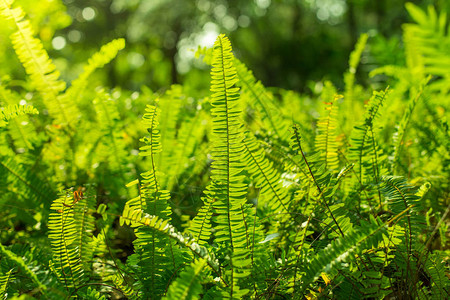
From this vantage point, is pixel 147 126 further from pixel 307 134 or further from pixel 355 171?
pixel 307 134

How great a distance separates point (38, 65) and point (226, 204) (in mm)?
929

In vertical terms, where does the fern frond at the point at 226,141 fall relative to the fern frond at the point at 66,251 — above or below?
above

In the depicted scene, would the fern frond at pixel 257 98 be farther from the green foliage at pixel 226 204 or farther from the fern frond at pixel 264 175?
the fern frond at pixel 264 175

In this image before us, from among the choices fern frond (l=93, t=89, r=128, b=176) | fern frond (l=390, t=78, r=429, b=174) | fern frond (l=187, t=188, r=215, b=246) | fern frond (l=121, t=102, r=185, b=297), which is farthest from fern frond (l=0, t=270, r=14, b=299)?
fern frond (l=390, t=78, r=429, b=174)

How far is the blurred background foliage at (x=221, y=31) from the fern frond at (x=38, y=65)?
11166mm

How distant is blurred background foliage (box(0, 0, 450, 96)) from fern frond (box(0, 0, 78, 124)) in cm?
1117

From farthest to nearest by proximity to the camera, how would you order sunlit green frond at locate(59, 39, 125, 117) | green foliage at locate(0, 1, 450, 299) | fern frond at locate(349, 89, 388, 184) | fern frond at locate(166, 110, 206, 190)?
sunlit green frond at locate(59, 39, 125, 117), fern frond at locate(166, 110, 206, 190), fern frond at locate(349, 89, 388, 184), green foliage at locate(0, 1, 450, 299)

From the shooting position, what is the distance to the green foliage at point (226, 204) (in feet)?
2.11

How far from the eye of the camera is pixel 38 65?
4.18 feet

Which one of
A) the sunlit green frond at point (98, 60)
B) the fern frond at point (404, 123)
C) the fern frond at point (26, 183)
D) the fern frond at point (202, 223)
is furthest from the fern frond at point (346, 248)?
the sunlit green frond at point (98, 60)

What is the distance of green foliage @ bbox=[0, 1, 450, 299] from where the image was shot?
64cm

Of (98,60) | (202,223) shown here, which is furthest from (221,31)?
(202,223)

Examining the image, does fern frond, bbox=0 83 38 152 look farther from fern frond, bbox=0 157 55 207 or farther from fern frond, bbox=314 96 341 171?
fern frond, bbox=314 96 341 171

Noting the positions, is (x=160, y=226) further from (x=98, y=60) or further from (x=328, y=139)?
(x=98, y=60)
